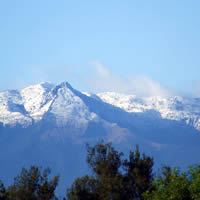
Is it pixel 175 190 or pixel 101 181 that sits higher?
pixel 101 181

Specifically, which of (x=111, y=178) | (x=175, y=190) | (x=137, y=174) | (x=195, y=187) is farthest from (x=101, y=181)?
(x=195, y=187)

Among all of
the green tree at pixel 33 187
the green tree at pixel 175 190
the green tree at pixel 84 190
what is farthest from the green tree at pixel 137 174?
the green tree at pixel 175 190

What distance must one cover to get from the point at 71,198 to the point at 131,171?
11.1 m

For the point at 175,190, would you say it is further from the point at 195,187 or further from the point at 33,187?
the point at 33,187

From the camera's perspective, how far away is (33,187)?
110 metres

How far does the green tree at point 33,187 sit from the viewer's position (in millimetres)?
109000

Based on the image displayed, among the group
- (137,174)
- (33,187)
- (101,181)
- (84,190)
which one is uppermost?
(137,174)

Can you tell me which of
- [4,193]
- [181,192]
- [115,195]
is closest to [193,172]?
[181,192]

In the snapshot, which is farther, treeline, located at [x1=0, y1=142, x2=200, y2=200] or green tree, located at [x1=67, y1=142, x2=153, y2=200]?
green tree, located at [x1=67, y1=142, x2=153, y2=200]

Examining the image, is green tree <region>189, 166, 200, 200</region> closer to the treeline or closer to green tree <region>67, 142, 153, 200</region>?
the treeline

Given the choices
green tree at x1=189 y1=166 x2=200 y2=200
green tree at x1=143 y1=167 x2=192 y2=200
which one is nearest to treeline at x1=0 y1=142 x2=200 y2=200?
green tree at x1=143 y1=167 x2=192 y2=200

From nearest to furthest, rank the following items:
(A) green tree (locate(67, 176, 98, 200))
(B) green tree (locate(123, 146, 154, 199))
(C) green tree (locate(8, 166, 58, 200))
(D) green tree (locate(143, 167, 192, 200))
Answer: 1. (D) green tree (locate(143, 167, 192, 200))
2. (C) green tree (locate(8, 166, 58, 200))
3. (A) green tree (locate(67, 176, 98, 200))
4. (B) green tree (locate(123, 146, 154, 199))

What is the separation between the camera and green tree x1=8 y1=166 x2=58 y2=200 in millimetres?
109000

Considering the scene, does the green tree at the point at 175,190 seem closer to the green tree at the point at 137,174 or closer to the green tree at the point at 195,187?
the green tree at the point at 195,187
